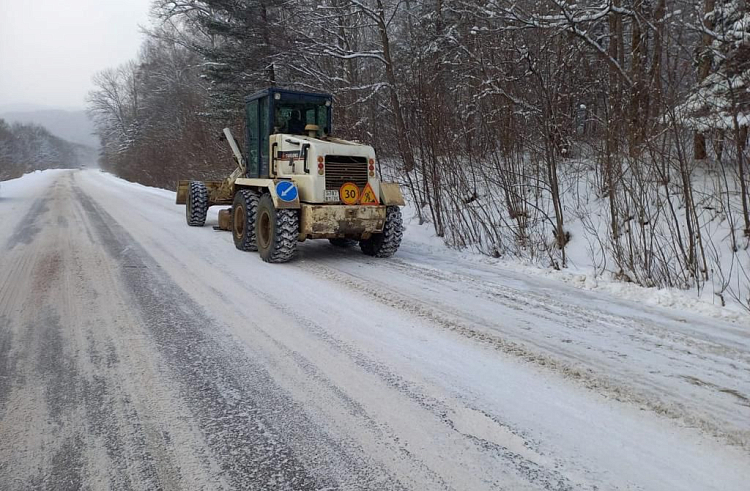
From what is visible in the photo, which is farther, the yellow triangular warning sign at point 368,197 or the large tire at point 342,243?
the large tire at point 342,243

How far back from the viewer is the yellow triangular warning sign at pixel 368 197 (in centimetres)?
711

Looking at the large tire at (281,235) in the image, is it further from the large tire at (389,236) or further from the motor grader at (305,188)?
the large tire at (389,236)

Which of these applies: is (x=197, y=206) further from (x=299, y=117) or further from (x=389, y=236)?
(x=389, y=236)

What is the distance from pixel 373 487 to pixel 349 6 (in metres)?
14.4

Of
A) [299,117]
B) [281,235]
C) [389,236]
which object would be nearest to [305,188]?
[281,235]

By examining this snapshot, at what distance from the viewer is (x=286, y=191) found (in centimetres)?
677

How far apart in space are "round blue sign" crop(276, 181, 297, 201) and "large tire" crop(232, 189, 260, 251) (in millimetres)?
1067

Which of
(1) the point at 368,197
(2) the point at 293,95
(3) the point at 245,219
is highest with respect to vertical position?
(2) the point at 293,95

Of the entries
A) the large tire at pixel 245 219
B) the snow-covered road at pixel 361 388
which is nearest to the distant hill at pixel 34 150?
the large tire at pixel 245 219

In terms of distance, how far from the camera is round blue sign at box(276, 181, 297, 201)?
→ 675 centimetres

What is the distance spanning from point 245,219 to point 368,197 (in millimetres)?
2093

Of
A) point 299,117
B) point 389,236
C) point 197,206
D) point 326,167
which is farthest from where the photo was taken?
point 197,206

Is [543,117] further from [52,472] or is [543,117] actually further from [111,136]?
[111,136]

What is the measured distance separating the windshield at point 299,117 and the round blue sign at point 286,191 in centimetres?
146
